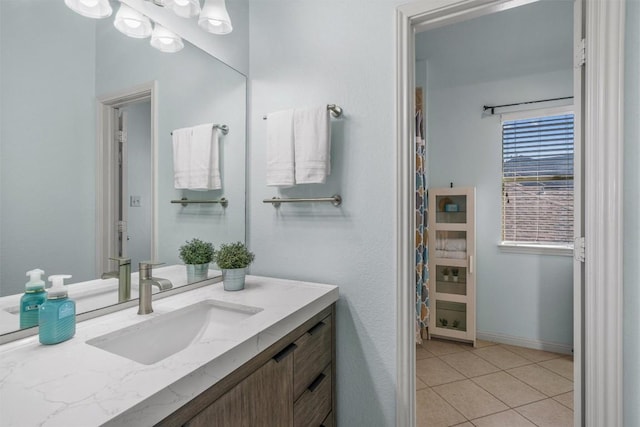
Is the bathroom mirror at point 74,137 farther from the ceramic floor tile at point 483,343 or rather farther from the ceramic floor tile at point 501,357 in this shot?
the ceramic floor tile at point 483,343

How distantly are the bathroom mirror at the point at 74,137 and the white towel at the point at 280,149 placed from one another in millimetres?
381

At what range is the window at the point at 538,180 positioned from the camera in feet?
8.70

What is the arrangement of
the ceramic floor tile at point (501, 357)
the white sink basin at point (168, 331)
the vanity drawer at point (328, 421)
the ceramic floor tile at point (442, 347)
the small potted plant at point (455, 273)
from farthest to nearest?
the small potted plant at point (455, 273), the ceramic floor tile at point (442, 347), the ceramic floor tile at point (501, 357), the vanity drawer at point (328, 421), the white sink basin at point (168, 331)

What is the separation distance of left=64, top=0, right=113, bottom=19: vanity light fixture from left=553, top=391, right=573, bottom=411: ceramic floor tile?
3093mm

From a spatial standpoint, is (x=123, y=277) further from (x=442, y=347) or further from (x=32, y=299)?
(x=442, y=347)

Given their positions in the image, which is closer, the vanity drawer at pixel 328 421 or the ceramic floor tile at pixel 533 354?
the vanity drawer at pixel 328 421

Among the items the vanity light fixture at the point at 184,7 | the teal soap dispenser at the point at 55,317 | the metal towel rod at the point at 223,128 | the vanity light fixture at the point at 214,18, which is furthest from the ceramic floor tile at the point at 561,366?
the vanity light fixture at the point at 184,7

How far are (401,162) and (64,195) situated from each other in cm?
123

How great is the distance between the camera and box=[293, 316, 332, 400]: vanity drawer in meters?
1.12

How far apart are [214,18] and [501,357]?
3.06m

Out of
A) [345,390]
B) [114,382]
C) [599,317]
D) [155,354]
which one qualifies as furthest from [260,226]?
[599,317]

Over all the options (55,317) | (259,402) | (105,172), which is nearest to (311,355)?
(259,402)

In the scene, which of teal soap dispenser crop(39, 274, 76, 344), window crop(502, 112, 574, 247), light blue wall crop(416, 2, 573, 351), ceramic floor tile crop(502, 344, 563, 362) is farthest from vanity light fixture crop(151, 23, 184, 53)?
ceramic floor tile crop(502, 344, 563, 362)

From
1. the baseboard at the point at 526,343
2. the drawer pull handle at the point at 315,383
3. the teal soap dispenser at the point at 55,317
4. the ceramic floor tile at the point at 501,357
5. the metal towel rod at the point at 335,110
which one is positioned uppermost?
the metal towel rod at the point at 335,110
